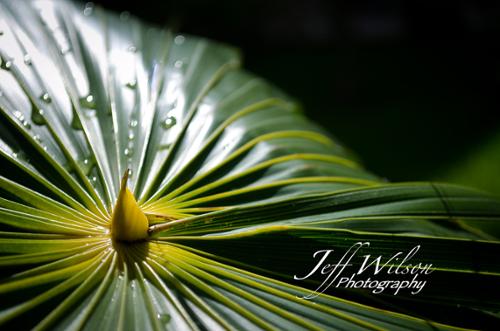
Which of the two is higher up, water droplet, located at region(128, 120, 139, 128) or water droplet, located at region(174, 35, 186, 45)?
water droplet, located at region(174, 35, 186, 45)

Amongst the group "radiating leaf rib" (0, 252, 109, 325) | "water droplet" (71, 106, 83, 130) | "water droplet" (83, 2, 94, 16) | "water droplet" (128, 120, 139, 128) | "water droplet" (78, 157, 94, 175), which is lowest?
"radiating leaf rib" (0, 252, 109, 325)

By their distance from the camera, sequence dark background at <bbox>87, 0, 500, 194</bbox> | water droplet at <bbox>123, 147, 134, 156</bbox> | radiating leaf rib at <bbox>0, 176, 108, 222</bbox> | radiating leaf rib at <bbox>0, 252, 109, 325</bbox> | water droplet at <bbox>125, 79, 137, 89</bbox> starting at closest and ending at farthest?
radiating leaf rib at <bbox>0, 252, 109, 325</bbox>
radiating leaf rib at <bbox>0, 176, 108, 222</bbox>
water droplet at <bbox>123, 147, 134, 156</bbox>
water droplet at <bbox>125, 79, 137, 89</bbox>
dark background at <bbox>87, 0, 500, 194</bbox>

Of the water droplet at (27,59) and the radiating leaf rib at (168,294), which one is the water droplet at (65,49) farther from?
the radiating leaf rib at (168,294)

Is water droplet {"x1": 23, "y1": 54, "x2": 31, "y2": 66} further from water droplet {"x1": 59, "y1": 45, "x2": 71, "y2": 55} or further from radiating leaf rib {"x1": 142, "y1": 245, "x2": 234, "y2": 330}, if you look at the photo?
radiating leaf rib {"x1": 142, "y1": 245, "x2": 234, "y2": 330}

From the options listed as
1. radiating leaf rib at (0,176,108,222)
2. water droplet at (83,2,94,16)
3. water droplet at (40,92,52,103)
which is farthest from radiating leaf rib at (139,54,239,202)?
water droplet at (83,2,94,16)

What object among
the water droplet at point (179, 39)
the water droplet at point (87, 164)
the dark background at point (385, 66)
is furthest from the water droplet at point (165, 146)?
the dark background at point (385, 66)
